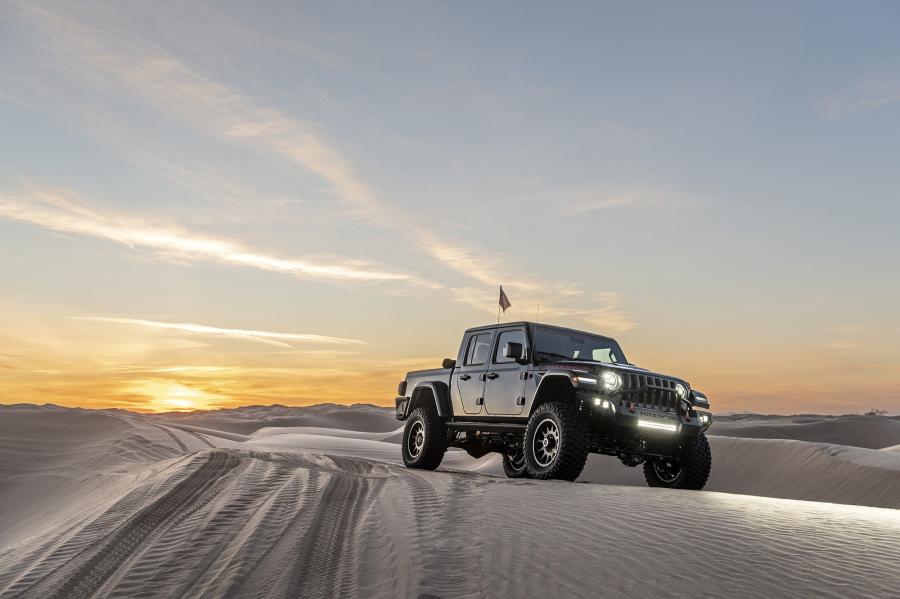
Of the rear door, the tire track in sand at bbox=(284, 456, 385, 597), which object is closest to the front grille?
the rear door

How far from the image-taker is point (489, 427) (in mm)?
11055

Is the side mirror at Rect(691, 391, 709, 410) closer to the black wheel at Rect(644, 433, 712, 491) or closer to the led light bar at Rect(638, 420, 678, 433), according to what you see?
the black wheel at Rect(644, 433, 712, 491)

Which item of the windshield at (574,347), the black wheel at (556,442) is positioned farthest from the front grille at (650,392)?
the windshield at (574,347)

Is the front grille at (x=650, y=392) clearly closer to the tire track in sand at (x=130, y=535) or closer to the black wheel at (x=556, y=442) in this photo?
the black wheel at (x=556, y=442)

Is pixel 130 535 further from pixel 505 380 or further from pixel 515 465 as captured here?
pixel 515 465

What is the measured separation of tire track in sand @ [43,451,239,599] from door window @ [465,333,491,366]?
4037 mm

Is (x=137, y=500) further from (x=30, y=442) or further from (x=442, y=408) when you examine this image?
(x=30, y=442)

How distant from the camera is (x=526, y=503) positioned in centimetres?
681

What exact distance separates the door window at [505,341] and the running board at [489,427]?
836 millimetres

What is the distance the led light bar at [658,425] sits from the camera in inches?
376

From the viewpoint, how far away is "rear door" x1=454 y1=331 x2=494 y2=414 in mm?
11414

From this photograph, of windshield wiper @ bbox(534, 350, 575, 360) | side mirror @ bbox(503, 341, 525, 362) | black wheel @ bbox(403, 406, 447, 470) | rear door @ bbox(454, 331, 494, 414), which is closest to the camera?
side mirror @ bbox(503, 341, 525, 362)

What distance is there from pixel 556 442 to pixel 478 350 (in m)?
2.81

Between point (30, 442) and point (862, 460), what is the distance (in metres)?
17.9
